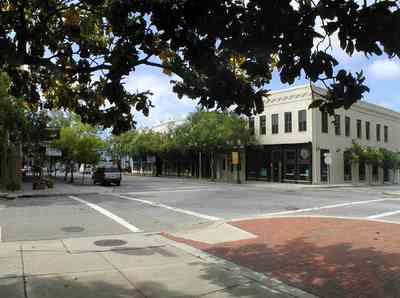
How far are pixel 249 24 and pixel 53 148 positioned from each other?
126ft

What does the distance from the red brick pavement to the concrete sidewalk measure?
0.48 metres

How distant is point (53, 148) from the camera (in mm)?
41312

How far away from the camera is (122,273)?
7.62 metres

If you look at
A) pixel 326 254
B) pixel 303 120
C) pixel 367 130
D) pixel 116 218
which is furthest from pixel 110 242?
pixel 367 130

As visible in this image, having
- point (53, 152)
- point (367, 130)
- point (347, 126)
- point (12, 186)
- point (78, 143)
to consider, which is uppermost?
point (347, 126)

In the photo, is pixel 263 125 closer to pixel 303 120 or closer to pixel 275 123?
pixel 275 123

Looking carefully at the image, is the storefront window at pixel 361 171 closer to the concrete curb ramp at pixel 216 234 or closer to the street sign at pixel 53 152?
the street sign at pixel 53 152

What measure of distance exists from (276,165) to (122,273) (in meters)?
40.3

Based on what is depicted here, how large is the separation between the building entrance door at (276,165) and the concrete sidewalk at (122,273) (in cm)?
3679

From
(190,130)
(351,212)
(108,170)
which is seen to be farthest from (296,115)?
(351,212)

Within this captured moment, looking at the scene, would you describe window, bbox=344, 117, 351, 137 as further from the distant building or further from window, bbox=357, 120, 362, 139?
the distant building

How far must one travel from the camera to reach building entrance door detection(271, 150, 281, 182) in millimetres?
46406

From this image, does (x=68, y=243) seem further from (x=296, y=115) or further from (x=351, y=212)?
(x=296, y=115)

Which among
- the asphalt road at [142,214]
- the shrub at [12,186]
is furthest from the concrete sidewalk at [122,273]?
the shrub at [12,186]
